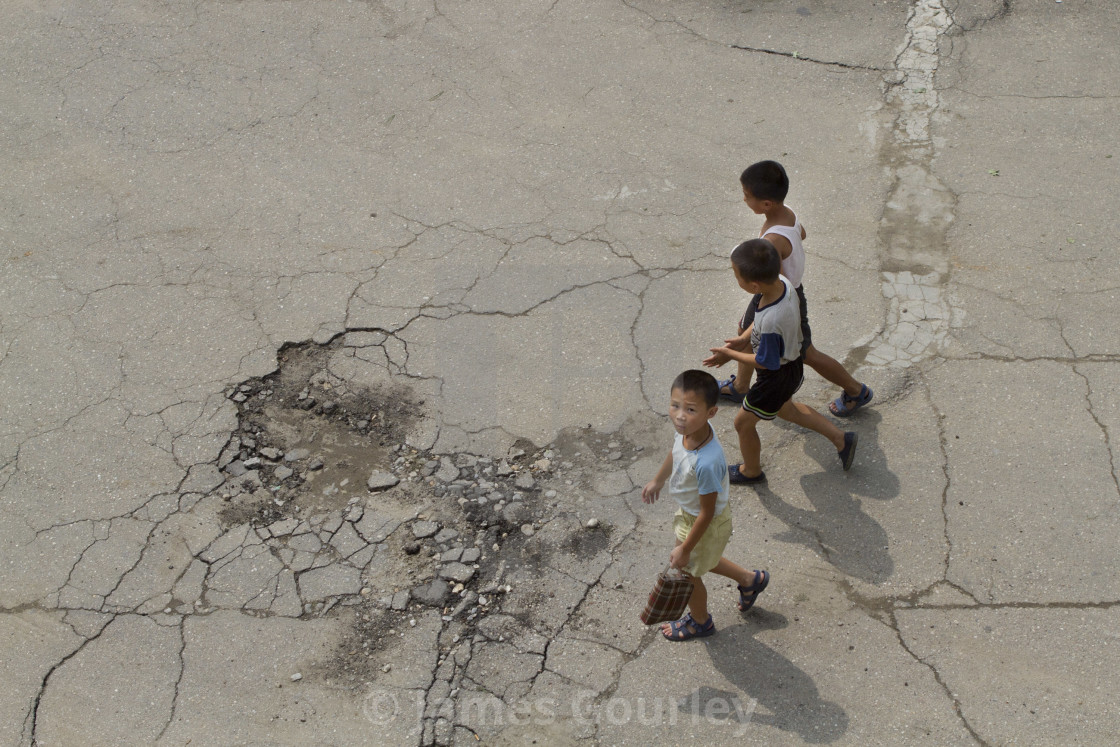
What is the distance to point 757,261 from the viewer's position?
4.04 meters

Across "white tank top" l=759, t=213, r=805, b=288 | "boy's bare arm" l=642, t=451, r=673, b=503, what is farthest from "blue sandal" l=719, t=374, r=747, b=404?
"boy's bare arm" l=642, t=451, r=673, b=503

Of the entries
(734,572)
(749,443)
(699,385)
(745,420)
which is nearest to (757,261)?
(699,385)

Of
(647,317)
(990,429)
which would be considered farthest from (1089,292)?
(647,317)

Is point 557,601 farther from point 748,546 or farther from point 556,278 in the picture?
point 556,278

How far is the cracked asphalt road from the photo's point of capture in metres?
4.09

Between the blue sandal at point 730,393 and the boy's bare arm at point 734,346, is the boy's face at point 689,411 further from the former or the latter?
the blue sandal at point 730,393

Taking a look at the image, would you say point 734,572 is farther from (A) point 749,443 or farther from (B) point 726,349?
(B) point 726,349

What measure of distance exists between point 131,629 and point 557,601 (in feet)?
7.04

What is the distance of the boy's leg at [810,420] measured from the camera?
4.67 m

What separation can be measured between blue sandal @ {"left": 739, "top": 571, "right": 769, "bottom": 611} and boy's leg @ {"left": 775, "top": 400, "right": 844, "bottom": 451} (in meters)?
0.80

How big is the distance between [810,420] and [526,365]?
5.93 feet

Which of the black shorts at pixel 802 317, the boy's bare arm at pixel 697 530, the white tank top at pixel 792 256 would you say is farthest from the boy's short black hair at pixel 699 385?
the white tank top at pixel 792 256

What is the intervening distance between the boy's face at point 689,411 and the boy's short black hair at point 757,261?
2.67 feet

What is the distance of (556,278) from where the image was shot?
6.07m
